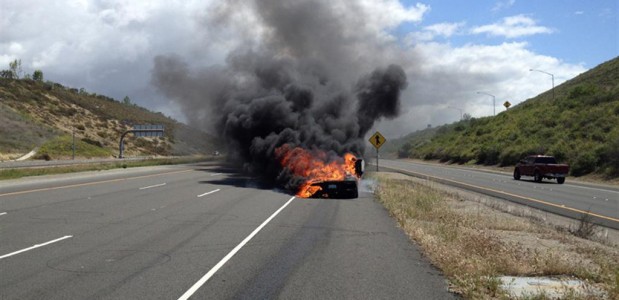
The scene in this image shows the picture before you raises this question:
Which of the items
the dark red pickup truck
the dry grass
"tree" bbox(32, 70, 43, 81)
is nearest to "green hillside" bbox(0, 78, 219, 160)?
"tree" bbox(32, 70, 43, 81)

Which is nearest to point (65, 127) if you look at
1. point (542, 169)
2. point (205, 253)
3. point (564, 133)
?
point (564, 133)

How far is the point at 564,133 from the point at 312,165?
124ft

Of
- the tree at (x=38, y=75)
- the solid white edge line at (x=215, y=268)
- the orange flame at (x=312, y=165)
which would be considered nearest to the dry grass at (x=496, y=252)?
the solid white edge line at (x=215, y=268)

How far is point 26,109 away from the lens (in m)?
76.5

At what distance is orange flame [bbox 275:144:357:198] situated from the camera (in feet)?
70.7

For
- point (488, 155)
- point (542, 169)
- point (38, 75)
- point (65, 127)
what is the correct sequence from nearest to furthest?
point (542, 169) < point (488, 155) < point (65, 127) < point (38, 75)

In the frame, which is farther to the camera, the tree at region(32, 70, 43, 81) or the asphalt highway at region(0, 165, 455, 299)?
the tree at region(32, 70, 43, 81)

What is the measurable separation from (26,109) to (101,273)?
259 feet

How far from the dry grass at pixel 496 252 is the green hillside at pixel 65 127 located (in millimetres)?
38720

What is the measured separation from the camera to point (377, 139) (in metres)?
29.5

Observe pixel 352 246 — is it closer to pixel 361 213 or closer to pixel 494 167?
pixel 361 213

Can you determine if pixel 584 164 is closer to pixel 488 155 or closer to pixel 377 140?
pixel 377 140

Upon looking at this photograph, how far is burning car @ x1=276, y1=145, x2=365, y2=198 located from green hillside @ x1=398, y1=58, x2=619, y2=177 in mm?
22838

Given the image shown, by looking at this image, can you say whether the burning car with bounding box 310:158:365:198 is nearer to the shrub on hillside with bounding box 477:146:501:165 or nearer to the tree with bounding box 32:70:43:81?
the shrub on hillside with bounding box 477:146:501:165
